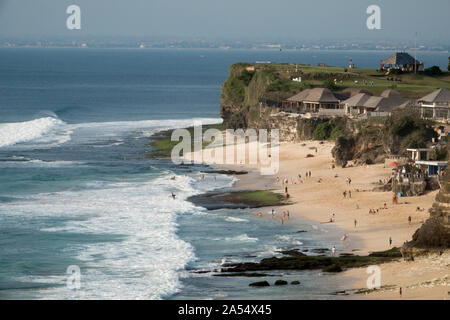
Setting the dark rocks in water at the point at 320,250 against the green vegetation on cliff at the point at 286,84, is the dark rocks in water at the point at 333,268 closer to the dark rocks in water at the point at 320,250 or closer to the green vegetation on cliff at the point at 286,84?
the dark rocks in water at the point at 320,250

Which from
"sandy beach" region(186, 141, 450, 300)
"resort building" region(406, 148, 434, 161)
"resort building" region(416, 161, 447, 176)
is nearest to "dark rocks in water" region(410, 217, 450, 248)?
"sandy beach" region(186, 141, 450, 300)

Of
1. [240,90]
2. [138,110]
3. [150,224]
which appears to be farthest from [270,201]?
[138,110]

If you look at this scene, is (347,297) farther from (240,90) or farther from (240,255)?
(240,90)

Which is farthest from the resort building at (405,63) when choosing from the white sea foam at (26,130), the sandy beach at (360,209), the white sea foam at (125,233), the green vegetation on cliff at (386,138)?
the white sea foam at (125,233)

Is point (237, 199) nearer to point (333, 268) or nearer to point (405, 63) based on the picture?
point (333, 268)

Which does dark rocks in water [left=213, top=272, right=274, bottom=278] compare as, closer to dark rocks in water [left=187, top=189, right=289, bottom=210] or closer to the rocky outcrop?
dark rocks in water [left=187, top=189, right=289, bottom=210]

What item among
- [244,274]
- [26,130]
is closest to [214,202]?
[244,274]

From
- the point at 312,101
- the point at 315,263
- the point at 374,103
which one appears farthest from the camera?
→ the point at 312,101
